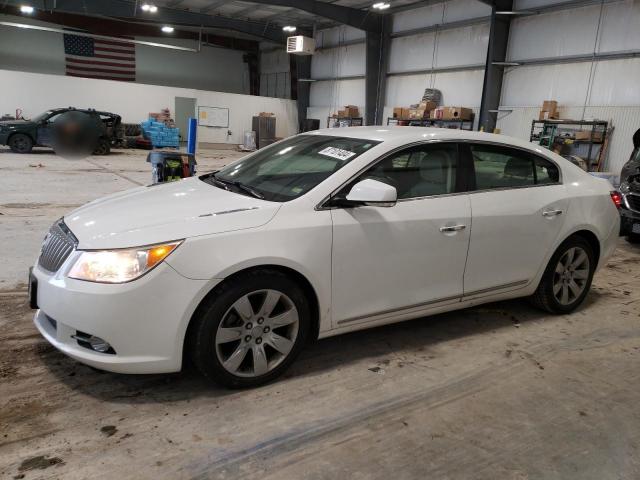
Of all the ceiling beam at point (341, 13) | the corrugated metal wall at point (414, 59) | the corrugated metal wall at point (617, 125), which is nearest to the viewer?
the corrugated metal wall at point (617, 125)

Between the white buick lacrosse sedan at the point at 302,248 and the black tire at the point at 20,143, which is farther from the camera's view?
the black tire at the point at 20,143

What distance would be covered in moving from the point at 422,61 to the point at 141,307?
58.2 feet

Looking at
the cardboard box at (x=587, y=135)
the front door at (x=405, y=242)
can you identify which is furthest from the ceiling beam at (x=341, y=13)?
the front door at (x=405, y=242)

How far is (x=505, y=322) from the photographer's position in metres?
3.80

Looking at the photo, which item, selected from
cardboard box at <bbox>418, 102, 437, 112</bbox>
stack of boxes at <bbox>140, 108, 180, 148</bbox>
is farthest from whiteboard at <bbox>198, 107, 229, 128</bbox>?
cardboard box at <bbox>418, 102, 437, 112</bbox>

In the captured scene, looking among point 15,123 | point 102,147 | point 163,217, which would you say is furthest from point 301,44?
point 163,217

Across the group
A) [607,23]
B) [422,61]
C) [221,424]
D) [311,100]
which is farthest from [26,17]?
[221,424]

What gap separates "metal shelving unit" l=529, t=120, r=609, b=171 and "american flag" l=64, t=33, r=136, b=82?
62.3 ft

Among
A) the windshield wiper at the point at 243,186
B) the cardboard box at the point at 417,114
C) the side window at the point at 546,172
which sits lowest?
the windshield wiper at the point at 243,186

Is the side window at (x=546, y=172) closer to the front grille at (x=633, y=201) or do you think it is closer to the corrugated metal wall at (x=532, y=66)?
the front grille at (x=633, y=201)

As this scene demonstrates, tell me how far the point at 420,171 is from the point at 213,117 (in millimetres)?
22021

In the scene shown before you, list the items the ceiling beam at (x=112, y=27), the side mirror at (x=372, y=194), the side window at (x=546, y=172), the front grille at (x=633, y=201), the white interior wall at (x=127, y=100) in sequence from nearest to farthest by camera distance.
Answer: the side mirror at (x=372, y=194) → the side window at (x=546, y=172) → the front grille at (x=633, y=201) → the white interior wall at (x=127, y=100) → the ceiling beam at (x=112, y=27)

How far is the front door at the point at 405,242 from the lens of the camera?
9.13 feet

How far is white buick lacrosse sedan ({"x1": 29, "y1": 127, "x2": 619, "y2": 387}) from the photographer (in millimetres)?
2352
